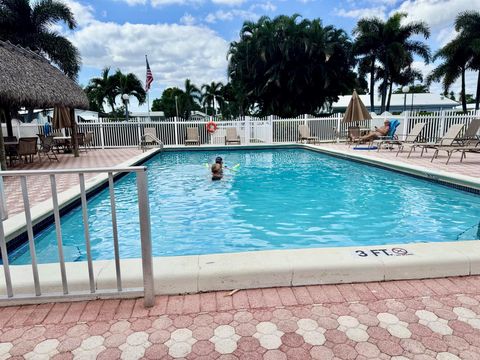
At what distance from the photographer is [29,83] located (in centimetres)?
942

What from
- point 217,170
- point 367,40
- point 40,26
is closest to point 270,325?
point 217,170

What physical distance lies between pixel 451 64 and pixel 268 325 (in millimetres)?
32068

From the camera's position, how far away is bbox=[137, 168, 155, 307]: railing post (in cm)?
204

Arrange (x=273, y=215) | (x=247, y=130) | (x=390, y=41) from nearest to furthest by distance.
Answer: (x=273, y=215)
(x=247, y=130)
(x=390, y=41)

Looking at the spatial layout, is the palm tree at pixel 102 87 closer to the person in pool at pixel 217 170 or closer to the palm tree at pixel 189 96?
the palm tree at pixel 189 96

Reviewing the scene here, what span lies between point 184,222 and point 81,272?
9.04 feet

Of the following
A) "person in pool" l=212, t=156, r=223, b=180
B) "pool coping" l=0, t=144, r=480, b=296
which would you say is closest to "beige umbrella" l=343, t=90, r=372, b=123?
"person in pool" l=212, t=156, r=223, b=180

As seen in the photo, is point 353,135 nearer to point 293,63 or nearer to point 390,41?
point 293,63

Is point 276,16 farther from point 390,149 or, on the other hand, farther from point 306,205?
point 306,205

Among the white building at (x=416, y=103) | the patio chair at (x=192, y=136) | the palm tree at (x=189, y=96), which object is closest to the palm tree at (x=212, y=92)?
the palm tree at (x=189, y=96)

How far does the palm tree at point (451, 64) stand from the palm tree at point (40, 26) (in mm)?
26933

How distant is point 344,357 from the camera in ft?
5.72

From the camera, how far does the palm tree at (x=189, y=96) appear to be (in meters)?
53.1

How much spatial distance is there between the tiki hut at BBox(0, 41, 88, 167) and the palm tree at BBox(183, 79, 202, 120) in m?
41.6
